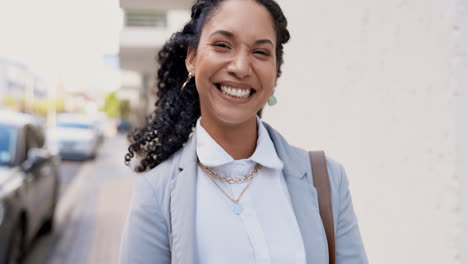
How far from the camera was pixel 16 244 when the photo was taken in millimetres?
4480

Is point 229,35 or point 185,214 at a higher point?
point 229,35

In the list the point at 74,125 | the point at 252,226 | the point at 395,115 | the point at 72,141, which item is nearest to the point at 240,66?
the point at 252,226

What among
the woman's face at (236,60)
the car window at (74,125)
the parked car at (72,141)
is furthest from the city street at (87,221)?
the woman's face at (236,60)

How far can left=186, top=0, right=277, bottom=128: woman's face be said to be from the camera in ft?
4.24

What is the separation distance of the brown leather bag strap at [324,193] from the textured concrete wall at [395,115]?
45 centimetres

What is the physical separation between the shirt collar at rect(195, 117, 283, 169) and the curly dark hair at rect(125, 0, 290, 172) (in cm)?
11

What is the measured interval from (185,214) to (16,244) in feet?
12.7

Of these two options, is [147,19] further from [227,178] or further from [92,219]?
[227,178]

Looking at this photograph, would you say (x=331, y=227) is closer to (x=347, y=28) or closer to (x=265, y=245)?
(x=265, y=245)

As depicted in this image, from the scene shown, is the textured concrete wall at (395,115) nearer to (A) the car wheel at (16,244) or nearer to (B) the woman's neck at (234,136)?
(B) the woman's neck at (234,136)

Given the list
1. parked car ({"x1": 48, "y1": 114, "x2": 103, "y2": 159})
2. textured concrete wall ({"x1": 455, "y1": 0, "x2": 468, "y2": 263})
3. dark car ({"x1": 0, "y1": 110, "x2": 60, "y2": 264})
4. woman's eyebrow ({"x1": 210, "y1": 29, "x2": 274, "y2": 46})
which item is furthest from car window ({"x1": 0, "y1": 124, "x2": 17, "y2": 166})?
parked car ({"x1": 48, "y1": 114, "x2": 103, "y2": 159})

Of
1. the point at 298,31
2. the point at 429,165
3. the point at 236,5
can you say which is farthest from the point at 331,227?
the point at 298,31

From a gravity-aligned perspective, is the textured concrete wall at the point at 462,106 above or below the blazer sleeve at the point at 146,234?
above

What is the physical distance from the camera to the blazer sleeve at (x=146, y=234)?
1.23 m
